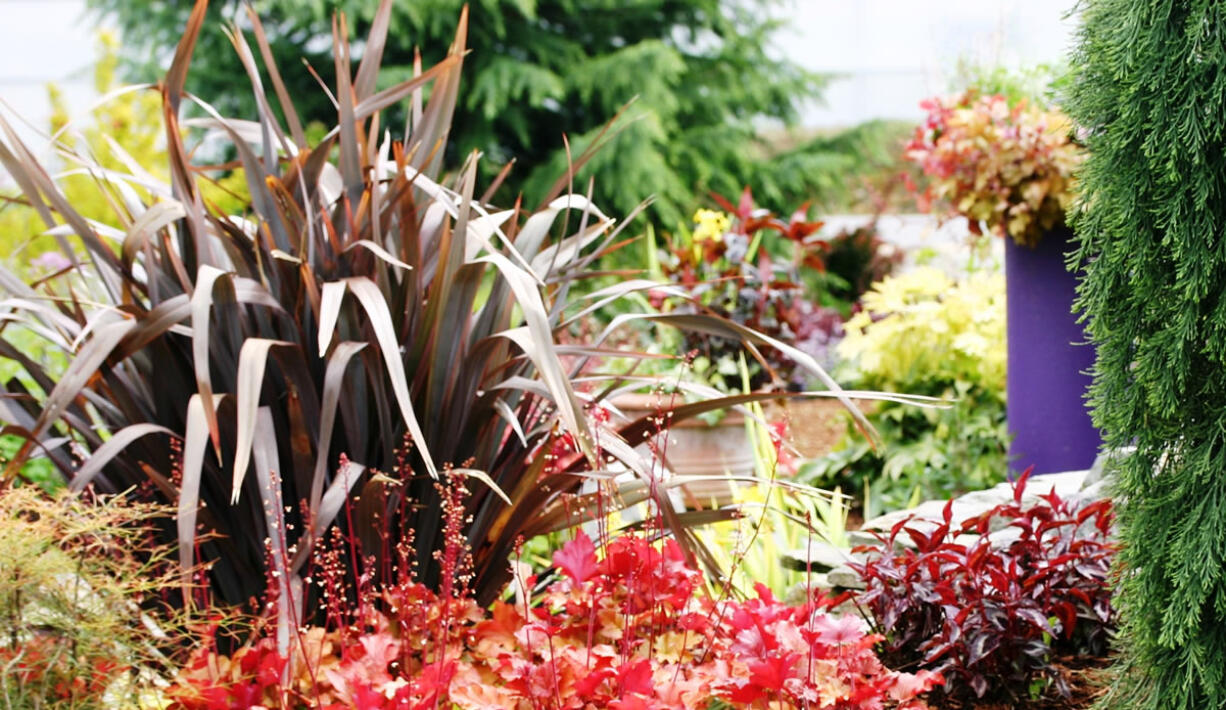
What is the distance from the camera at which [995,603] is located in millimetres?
1873

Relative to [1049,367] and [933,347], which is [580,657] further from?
[933,347]

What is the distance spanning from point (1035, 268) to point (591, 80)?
21.1 ft

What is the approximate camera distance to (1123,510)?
5.72ft

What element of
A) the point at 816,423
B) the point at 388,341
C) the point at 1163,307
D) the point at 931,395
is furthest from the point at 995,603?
the point at 816,423

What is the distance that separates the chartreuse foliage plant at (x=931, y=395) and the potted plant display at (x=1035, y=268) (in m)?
0.28

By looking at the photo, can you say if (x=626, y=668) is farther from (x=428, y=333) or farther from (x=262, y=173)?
(x=262, y=173)

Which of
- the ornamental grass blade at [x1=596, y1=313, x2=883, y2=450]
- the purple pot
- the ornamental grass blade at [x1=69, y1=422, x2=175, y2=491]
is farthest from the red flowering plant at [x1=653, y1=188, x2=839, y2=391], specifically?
the ornamental grass blade at [x1=69, y1=422, x2=175, y2=491]

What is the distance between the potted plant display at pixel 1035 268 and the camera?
11.9 feet

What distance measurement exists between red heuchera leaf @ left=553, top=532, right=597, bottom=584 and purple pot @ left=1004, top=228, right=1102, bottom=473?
2380 mm

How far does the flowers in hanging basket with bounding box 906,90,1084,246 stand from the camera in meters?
3.62

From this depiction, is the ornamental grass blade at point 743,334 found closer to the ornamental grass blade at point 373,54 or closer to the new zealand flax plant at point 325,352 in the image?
the new zealand flax plant at point 325,352

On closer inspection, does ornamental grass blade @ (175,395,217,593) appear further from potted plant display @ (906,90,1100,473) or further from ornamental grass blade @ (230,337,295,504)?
potted plant display @ (906,90,1100,473)

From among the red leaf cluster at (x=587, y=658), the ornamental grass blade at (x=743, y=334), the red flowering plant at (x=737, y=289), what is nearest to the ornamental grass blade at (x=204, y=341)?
the red leaf cluster at (x=587, y=658)

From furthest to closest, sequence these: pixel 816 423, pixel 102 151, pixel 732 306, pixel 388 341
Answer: pixel 102 151 → pixel 816 423 → pixel 732 306 → pixel 388 341
